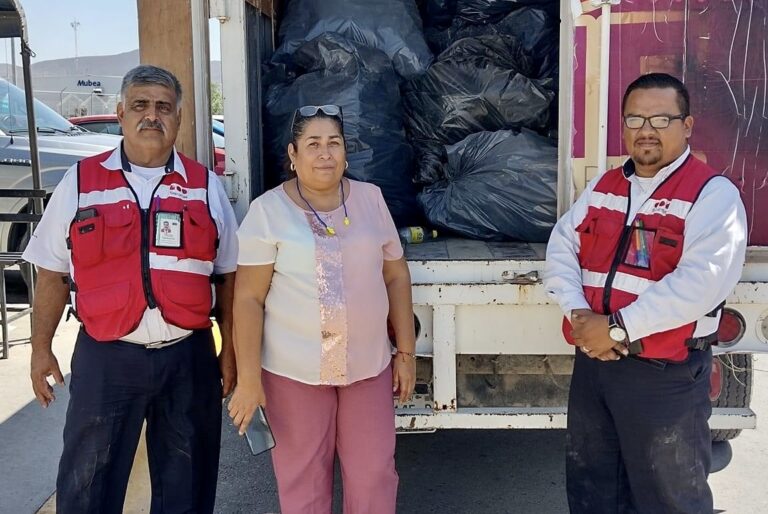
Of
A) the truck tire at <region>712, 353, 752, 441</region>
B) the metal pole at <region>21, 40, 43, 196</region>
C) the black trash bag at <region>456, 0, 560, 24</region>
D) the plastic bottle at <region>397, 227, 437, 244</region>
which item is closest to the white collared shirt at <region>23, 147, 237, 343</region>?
the plastic bottle at <region>397, 227, 437, 244</region>

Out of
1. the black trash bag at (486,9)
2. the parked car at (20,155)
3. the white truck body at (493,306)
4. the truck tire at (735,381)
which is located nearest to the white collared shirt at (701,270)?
the white truck body at (493,306)

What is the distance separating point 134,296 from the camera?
2.10 meters

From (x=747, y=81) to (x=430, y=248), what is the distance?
1.14 m

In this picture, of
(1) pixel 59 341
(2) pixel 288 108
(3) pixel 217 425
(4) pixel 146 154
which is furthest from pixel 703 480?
(1) pixel 59 341

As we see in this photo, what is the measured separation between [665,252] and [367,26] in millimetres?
1999

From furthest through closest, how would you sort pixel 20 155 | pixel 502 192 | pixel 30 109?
pixel 20 155
pixel 30 109
pixel 502 192

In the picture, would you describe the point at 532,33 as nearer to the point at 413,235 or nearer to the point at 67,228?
the point at 413,235

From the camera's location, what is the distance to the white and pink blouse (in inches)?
80.5

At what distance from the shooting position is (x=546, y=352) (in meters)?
2.48

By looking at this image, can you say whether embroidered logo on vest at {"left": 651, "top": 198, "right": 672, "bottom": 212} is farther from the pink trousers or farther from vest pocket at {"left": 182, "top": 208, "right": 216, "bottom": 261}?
vest pocket at {"left": 182, "top": 208, "right": 216, "bottom": 261}

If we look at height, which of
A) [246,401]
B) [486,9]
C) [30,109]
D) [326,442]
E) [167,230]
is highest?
[486,9]

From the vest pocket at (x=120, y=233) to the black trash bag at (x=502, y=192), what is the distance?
1.28m

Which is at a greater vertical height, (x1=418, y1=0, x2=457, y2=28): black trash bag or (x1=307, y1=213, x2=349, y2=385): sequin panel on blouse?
(x1=418, y1=0, x2=457, y2=28): black trash bag

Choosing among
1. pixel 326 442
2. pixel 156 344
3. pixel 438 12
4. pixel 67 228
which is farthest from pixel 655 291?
pixel 438 12
